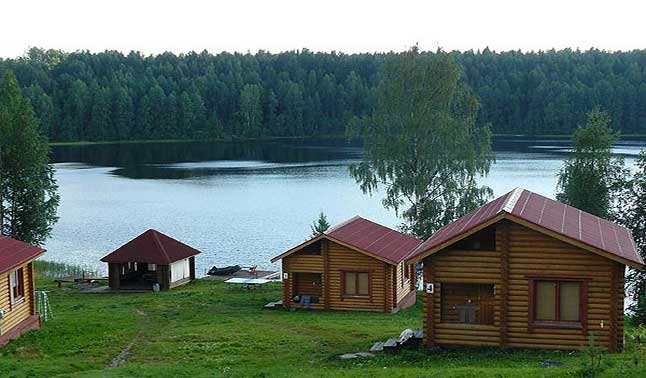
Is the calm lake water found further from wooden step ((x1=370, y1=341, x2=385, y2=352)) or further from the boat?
wooden step ((x1=370, y1=341, x2=385, y2=352))

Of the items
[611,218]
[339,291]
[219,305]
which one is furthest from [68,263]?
[611,218]

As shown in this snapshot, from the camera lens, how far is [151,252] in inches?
1452

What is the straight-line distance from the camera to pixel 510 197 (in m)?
23.0

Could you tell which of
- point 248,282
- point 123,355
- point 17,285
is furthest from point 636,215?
point 17,285

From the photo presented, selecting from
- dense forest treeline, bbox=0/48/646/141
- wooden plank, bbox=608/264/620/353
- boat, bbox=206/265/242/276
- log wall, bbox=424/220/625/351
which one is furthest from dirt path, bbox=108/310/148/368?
dense forest treeline, bbox=0/48/646/141

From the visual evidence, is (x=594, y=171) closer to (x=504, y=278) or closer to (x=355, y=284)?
(x=355, y=284)

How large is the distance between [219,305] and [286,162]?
7360 cm

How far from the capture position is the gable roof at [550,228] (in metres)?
19.7

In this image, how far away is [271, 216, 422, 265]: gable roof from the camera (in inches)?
1176

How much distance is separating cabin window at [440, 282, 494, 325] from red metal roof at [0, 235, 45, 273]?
12069mm

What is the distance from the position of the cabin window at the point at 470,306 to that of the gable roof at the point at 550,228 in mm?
1400

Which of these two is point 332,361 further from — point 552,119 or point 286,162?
point 552,119

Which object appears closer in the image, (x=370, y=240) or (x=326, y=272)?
(x=326, y=272)

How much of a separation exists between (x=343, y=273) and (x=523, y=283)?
1096 centimetres
